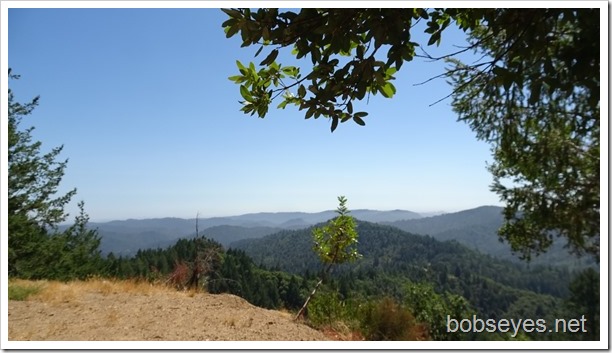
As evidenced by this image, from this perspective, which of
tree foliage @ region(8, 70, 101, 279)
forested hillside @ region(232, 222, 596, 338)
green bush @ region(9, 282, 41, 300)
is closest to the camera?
green bush @ region(9, 282, 41, 300)

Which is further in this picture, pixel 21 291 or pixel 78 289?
pixel 78 289

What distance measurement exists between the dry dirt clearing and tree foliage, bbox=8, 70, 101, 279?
4401 mm

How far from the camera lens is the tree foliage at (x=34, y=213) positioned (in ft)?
29.9

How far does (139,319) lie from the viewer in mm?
4039

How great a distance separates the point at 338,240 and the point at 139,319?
319 centimetres

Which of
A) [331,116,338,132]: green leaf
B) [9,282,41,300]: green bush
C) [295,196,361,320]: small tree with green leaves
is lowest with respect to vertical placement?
Answer: [9,282,41,300]: green bush

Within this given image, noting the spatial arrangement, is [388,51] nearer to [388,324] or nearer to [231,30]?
[231,30]

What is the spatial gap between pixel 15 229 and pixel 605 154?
11866 mm

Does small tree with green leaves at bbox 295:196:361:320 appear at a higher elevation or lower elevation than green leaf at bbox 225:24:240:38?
lower

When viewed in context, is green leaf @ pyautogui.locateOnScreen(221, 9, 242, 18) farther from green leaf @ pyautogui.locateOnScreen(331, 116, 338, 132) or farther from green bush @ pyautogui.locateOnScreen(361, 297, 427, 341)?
green bush @ pyautogui.locateOnScreen(361, 297, 427, 341)

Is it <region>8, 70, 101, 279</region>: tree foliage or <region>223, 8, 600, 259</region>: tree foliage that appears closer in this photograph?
<region>223, 8, 600, 259</region>: tree foliage

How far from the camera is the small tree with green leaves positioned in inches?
A: 234

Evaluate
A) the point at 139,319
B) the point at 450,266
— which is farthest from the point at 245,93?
the point at 450,266

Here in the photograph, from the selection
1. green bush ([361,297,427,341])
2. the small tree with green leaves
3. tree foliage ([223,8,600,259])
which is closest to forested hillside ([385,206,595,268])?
the small tree with green leaves
